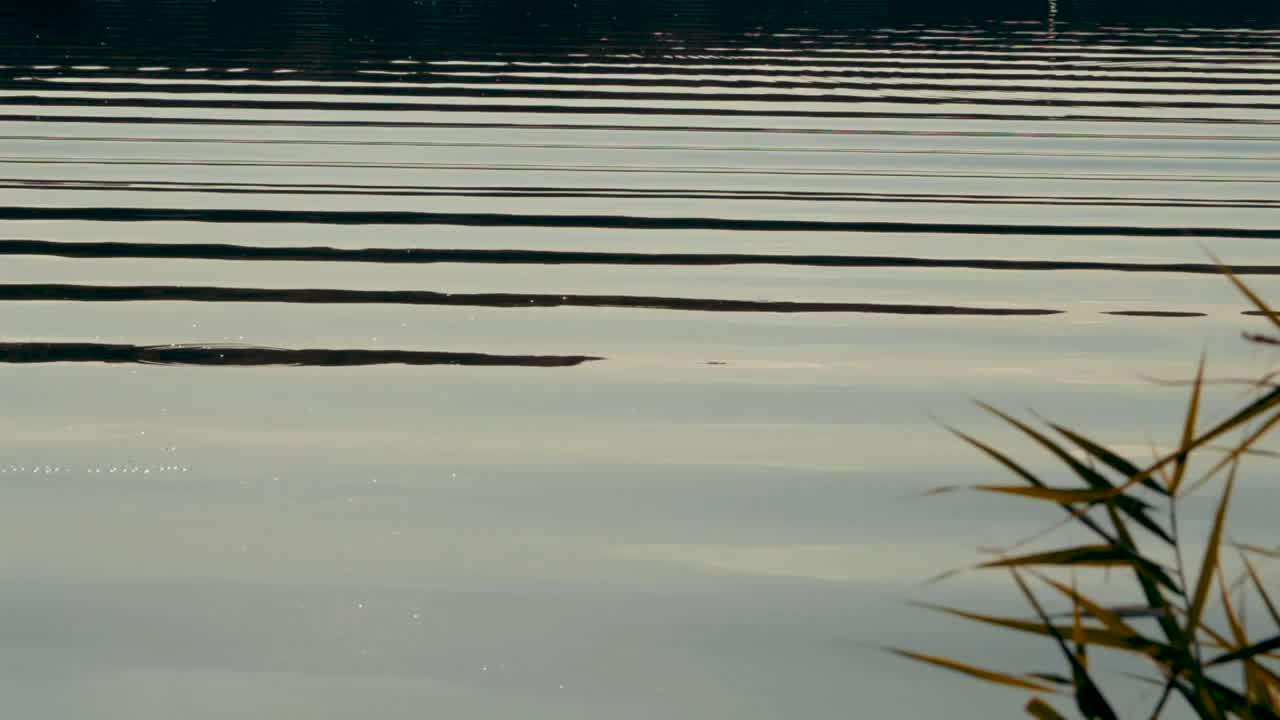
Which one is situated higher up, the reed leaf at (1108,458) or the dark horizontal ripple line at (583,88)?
the reed leaf at (1108,458)

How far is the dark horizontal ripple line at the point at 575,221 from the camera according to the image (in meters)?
8.27

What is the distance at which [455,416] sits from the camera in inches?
207

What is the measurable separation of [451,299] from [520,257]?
33.3 inches

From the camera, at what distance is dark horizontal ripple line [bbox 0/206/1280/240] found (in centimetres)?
827

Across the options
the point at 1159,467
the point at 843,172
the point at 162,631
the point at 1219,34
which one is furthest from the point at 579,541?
the point at 1219,34

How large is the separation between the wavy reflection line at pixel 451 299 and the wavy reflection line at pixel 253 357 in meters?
0.72

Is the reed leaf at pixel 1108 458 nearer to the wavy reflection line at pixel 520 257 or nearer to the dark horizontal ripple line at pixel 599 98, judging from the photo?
the wavy reflection line at pixel 520 257

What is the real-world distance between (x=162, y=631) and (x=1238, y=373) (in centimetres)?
330

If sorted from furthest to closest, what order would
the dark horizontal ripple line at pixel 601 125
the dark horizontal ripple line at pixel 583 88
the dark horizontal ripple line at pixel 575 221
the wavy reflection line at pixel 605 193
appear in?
the dark horizontal ripple line at pixel 583 88
the dark horizontal ripple line at pixel 601 125
the wavy reflection line at pixel 605 193
the dark horizontal ripple line at pixel 575 221

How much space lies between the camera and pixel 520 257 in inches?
299

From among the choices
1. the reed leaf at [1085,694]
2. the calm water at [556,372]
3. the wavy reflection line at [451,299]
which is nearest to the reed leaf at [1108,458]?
the reed leaf at [1085,694]

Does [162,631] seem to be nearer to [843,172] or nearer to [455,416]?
[455,416]

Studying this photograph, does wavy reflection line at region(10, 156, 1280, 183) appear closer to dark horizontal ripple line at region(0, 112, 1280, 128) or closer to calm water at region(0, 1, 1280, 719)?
calm water at region(0, 1, 1280, 719)

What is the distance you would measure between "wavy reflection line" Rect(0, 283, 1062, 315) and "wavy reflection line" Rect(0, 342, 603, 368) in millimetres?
721
